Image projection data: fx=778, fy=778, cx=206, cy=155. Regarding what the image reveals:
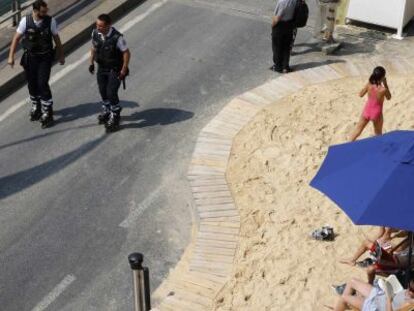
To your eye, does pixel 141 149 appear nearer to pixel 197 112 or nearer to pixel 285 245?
pixel 197 112

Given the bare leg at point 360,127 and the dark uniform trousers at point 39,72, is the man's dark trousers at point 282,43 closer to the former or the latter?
the bare leg at point 360,127

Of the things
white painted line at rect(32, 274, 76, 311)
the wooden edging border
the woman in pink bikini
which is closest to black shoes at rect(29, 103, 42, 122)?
the wooden edging border

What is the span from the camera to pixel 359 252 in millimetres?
8031

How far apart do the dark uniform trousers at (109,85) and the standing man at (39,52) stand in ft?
2.28

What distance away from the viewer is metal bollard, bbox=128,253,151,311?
22.9 feet

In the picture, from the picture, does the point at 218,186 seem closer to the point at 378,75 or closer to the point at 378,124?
the point at 378,124

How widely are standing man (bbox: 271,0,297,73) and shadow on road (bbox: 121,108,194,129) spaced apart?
1.71m

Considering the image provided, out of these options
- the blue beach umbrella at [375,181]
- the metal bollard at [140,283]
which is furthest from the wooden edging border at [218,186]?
the blue beach umbrella at [375,181]

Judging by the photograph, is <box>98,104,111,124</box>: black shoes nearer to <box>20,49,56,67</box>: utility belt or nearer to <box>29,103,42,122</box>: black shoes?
<box>29,103,42,122</box>: black shoes

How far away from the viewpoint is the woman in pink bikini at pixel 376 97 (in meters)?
9.27

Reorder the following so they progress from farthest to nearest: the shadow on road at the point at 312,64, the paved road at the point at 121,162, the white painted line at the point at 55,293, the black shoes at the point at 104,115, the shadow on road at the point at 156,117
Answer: the shadow on road at the point at 312,64 < the shadow on road at the point at 156,117 < the black shoes at the point at 104,115 < the paved road at the point at 121,162 < the white painted line at the point at 55,293

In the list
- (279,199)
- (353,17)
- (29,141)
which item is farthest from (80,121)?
(353,17)

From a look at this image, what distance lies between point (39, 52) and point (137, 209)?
8.66ft

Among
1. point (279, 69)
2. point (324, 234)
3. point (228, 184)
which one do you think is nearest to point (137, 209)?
point (228, 184)
